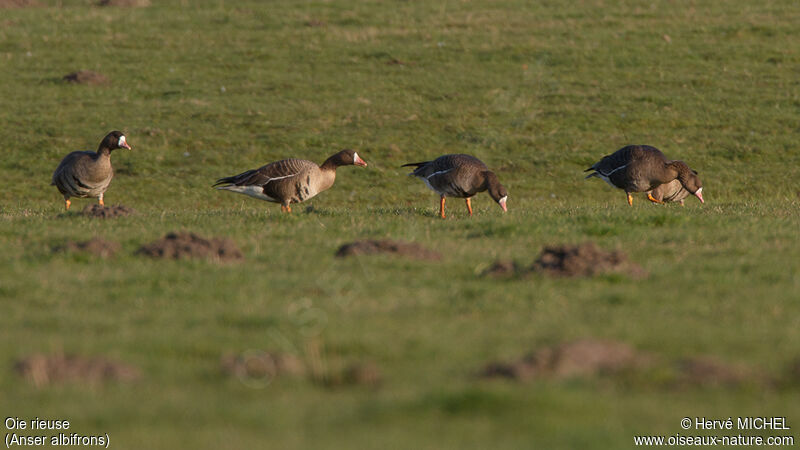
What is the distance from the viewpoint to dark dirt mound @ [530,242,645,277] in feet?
39.2

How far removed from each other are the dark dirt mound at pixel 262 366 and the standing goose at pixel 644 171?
49.6ft

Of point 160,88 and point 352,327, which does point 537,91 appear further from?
point 352,327

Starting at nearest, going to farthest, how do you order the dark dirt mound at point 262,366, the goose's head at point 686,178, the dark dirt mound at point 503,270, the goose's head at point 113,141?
the dark dirt mound at point 262,366 < the dark dirt mound at point 503,270 < the goose's head at point 113,141 < the goose's head at point 686,178

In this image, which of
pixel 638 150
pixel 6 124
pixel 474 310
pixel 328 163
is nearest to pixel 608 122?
pixel 638 150

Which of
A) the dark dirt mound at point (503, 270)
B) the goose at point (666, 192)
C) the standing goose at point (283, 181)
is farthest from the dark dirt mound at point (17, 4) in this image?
the dark dirt mound at point (503, 270)

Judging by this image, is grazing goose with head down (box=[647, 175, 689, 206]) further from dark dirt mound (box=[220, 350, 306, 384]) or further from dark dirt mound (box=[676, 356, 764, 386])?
dark dirt mound (box=[220, 350, 306, 384])

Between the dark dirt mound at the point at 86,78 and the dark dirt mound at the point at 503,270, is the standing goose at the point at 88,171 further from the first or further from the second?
the dark dirt mound at the point at 86,78

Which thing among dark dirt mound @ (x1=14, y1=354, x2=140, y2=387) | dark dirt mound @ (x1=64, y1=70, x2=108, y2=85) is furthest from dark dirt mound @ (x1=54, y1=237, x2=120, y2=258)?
dark dirt mound @ (x1=64, y1=70, x2=108, y2=85)

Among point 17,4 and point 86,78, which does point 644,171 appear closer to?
point 86,78

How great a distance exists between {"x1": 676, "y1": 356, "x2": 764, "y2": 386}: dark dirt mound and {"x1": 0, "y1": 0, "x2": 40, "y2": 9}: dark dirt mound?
55711 millimetres

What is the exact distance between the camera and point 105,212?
18.0 m

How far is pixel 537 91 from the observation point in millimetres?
38500

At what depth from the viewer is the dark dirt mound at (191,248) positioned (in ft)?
42.9

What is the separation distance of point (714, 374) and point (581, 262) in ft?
14.6
